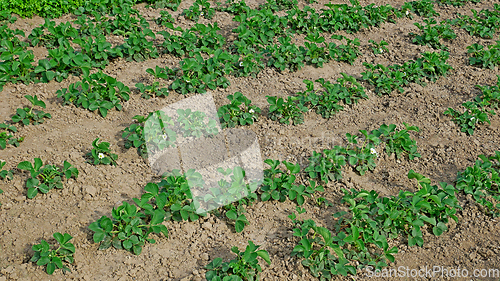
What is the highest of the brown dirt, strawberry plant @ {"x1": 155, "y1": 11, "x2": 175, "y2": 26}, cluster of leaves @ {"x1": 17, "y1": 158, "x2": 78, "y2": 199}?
strawberry plant @ {"x1": 155, "y1": 11, "x2": 175, "y2": 26}

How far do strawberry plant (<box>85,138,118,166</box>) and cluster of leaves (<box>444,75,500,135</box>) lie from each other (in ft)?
10.7

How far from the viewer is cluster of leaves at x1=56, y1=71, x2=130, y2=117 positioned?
4055mm

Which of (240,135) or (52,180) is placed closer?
(52,180)

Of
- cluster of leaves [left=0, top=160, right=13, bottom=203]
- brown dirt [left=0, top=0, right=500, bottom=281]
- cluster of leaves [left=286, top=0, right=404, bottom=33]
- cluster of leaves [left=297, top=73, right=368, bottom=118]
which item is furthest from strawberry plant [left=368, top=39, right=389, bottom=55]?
cluster of leaves [left=0, top=160, right=13, bottom=203]

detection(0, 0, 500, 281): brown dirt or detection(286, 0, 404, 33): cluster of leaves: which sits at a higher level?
detection(286, 0, 404, 33): cluster of leaves

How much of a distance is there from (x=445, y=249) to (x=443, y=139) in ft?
4.60

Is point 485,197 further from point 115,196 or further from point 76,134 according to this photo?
point 76,134

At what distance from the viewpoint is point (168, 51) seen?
16.5 ft

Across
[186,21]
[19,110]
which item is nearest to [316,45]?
[186,21]

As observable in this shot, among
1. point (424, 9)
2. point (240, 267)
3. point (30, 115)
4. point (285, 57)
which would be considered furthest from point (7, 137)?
point (424, 9)

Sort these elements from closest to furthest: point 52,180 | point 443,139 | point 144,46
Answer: point 52,180
point 443,139
point 144,46

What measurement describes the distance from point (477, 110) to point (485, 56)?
128 cm

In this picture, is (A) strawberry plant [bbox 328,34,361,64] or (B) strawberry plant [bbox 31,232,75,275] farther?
(A) strawberry plant [bbox 328,34,361,64]

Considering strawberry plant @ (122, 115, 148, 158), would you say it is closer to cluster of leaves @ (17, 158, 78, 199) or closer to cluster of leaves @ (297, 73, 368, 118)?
cluster of leaves @ (17, 158, 78, 199)
